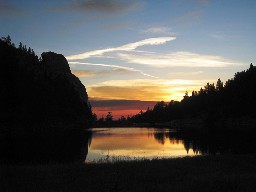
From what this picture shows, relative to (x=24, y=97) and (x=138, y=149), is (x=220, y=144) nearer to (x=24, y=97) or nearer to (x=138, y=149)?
(x=138, y=149)

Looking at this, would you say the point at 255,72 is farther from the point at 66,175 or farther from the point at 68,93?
the point at 66,175

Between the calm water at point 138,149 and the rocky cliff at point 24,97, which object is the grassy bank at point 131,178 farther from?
the rocky cliff at point 24,97

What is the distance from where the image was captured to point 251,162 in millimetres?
31984

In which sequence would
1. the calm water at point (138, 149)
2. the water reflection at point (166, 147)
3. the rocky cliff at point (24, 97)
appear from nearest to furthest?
the calm water at point (138, 149) → the water reflection at point (166, 147) → the rocky cliff at point (24, 97)

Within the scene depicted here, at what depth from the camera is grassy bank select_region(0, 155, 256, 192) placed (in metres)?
19.4

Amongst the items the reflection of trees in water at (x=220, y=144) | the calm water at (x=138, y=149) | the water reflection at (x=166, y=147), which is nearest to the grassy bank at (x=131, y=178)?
the calm water at (x=138, y=149)

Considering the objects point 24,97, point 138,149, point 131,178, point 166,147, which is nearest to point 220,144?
point 166,147

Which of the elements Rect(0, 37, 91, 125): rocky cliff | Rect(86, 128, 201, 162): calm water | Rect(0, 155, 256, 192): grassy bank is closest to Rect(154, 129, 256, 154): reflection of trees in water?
Rect(86, 128, 201, 162): calm water

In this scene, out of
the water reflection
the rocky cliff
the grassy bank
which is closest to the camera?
the grassy bank

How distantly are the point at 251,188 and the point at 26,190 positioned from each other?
1279 cm

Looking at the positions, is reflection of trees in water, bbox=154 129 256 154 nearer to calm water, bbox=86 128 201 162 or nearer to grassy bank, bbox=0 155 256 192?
calm water, bbox=86 128 201 162

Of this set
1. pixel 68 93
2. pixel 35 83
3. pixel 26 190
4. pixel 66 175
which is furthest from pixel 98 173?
pixel 68 93

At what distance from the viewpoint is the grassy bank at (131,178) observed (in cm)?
1939

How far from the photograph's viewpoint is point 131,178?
22625 millimetres
